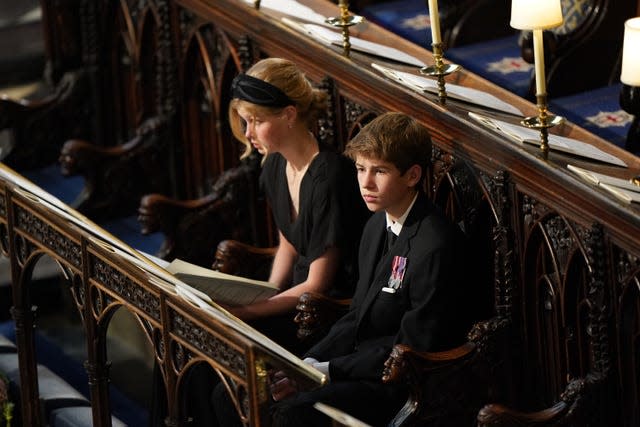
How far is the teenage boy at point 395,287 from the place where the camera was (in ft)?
17.0

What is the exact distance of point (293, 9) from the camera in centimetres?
664

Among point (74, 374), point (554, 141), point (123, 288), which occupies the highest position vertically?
point (554, 141)

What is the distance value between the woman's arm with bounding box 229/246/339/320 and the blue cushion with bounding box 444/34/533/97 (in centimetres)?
132

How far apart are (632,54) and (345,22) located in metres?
1.23

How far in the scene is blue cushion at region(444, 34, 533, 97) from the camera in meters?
6.69

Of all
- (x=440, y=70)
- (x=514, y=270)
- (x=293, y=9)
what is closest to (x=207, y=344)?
(x=514, y=270)

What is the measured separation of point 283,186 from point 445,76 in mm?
720

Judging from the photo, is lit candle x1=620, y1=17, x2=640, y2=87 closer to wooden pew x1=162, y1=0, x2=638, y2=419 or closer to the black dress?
wooden pew x1=162, y1=0, x2=638, y2=419

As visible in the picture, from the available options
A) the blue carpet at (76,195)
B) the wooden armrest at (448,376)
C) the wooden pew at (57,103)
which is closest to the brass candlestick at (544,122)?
the wooden armrest at (448,376)

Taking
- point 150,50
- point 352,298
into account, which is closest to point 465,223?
point 352,298

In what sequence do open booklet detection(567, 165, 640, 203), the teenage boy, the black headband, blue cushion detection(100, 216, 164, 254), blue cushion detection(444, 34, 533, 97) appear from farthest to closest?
blue cushion detection(100, 216, 164, 254) < blue cushion detection(444, 34, 533, 97) < the black headband < the teenage boy < open booklet detection(567, 165, 640, 203)

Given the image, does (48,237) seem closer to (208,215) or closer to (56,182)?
(208,215)

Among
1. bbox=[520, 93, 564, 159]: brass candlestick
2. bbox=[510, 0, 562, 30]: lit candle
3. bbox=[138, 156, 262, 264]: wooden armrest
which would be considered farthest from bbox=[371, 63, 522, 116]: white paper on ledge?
bbox=[138, 156, 262, 264]: wooden armrest

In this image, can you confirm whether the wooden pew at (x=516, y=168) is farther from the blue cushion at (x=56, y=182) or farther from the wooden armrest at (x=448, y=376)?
the blue cushion at (x=56, y=182)
